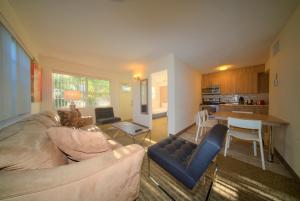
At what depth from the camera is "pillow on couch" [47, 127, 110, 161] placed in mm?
1018

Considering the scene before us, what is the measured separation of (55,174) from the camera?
0.73m

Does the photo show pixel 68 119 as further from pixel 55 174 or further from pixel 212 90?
pixel 212 90

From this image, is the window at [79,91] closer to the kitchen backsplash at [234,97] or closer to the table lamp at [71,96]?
the table lamp at [71,96]

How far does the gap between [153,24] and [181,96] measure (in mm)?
2492

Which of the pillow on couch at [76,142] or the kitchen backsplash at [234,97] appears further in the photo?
the kitchen backsplash at [234,97]

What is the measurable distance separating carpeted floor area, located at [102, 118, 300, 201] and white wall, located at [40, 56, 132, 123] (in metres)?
3.94

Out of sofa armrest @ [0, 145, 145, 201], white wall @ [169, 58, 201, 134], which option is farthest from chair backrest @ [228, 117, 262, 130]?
sofa armrest @ [0, 145, 145, 201]

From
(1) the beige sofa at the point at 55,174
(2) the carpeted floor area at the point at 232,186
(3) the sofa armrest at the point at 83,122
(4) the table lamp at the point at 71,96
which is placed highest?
(4) the table lamp at the point at 71,96

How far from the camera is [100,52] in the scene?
10.6 feet

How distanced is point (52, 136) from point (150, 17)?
81.3 inches

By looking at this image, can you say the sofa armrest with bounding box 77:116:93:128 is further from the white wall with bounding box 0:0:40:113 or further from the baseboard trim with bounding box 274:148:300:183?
the baseboard trim with bounding box 274:148:300:183

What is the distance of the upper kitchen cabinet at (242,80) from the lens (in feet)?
15.1

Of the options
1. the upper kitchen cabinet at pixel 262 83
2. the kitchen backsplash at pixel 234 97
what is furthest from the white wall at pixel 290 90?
the kitchen backsplash at pixel 234 97

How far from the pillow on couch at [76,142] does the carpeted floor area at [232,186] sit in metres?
0.91
